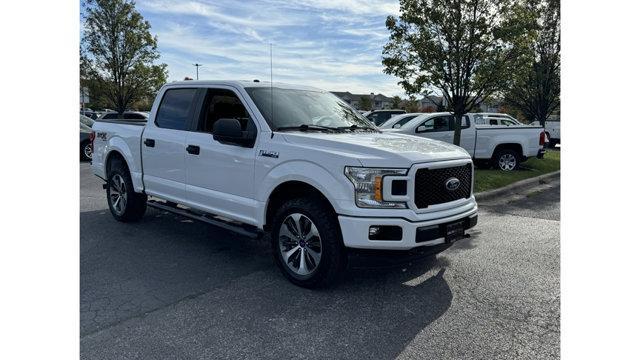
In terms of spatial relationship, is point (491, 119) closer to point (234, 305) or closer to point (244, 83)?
point (244, 83)

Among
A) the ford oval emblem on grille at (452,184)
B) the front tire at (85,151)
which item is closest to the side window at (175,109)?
the ford oval emblem on grille at (452,184)

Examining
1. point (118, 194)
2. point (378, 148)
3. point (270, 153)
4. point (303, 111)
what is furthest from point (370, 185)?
point (118, 194)

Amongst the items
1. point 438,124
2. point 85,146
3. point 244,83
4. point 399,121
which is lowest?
point 85,146

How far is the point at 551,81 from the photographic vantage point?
22031mm

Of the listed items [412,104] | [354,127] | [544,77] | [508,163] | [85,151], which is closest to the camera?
[354,127]

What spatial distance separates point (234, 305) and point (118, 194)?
12.1 ft

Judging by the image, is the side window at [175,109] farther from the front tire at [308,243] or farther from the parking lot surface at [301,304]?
the front tire at [308,243]

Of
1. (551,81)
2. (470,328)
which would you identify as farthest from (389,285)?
(551,81)

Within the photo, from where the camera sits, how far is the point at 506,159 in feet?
44.9

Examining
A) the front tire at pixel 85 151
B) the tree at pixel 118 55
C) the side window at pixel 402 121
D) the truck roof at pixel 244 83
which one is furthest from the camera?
the tree at pixel 118 55

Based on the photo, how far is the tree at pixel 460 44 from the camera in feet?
35.2

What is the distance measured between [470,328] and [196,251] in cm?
321

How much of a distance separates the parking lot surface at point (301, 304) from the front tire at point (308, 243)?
0.51 ft

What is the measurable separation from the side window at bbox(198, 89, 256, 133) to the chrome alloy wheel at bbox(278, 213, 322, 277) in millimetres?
1363
